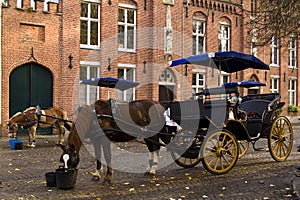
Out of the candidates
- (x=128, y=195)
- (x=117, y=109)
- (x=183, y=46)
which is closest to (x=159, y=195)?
(x=128, y=195)

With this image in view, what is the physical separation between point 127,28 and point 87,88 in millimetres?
3801

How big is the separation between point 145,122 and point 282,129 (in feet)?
13.2

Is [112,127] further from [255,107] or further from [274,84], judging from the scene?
[274,84]

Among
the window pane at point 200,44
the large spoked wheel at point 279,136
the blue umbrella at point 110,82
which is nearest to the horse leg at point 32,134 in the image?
the blue umbrella at point 110,82

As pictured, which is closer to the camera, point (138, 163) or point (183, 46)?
point (138, 163)

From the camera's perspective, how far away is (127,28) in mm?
21250

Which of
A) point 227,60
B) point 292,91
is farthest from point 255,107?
point 292,91

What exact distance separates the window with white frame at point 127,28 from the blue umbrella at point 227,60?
1059 cm

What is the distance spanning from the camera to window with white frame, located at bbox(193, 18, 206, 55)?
24.2 meters

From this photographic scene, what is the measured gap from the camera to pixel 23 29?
17.8 m

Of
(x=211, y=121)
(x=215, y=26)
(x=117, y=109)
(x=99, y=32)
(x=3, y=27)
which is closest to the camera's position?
(x=117, y=109)

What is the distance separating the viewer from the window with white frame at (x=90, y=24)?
19.8m

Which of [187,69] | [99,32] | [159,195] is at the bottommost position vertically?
[159,195]

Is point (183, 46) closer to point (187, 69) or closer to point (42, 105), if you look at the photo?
point (187, 69)
